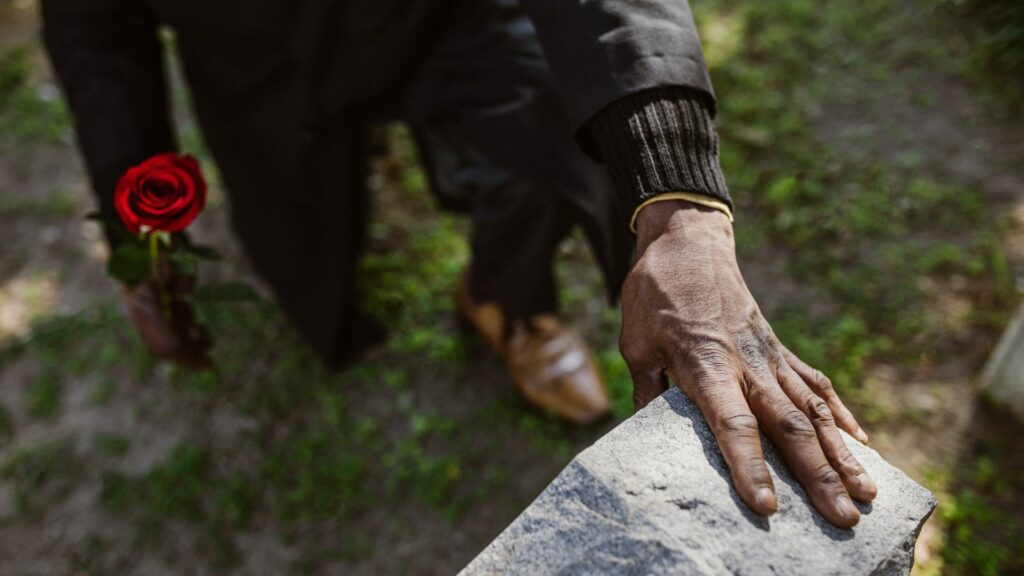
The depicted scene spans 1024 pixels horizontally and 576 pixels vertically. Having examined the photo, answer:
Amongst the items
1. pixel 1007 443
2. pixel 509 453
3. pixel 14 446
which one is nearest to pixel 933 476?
pixel 1007 443

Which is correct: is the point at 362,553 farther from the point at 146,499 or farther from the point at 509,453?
the point at 146,499

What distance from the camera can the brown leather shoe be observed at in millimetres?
2502

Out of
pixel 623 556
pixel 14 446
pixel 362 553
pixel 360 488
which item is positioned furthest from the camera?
pixel 14 446

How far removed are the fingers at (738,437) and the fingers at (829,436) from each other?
10 centimetres

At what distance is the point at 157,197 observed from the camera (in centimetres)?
158

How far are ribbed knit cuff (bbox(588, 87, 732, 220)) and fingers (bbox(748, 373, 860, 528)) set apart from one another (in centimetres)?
40

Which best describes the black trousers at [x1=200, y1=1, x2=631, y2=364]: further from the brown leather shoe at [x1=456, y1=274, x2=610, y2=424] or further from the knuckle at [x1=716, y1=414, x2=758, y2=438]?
the knuckle at [x1=716, y1=414, x2=758, y2=438]

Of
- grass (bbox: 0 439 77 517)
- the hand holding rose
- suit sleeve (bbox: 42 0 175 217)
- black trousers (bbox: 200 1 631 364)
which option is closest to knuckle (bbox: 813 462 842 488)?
black trousers (bbox: 200 1 631 364)

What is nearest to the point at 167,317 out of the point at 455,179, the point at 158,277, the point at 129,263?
the point at 158,277

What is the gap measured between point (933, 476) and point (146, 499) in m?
2.58

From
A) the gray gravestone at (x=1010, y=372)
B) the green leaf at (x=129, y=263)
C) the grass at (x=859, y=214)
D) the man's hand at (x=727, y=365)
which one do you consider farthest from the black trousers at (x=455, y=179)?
the gray gravestone at (x=1010, y=372)

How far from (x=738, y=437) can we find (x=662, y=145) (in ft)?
1.84

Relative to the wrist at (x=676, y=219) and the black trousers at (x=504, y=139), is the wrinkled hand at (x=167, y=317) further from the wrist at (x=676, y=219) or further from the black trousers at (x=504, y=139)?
the wrist at (x=676, y=219)

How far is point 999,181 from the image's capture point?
297cm
